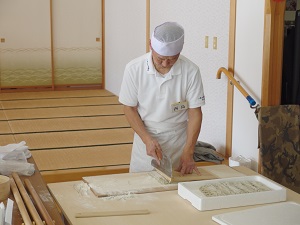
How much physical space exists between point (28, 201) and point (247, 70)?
2.68m

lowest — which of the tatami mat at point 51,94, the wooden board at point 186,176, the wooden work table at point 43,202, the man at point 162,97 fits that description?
the tatami mat at point 51,94

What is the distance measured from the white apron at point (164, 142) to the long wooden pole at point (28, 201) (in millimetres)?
862

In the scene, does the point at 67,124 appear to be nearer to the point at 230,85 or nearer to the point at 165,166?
the point at 230,85

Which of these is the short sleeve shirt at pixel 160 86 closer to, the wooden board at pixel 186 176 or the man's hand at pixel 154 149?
the man's hand at pixel 154 149

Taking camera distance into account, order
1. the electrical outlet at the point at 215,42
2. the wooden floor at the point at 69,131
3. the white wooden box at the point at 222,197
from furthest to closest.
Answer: the electrical outlet at the point at 215,42
the wooden floor at the point at 69,131
the white wooden box at the point at 222,197

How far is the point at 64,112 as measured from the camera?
6.80 m

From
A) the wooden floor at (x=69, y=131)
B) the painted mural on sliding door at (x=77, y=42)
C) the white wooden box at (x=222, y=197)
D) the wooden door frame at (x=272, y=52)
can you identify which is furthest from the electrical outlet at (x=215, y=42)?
the painted mural on sliding door at (x=77, y=42)

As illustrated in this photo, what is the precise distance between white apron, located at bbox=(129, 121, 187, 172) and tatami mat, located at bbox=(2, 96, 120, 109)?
4214mm

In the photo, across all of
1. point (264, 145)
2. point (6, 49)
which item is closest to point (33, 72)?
point (6, 49)

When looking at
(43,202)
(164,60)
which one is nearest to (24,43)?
(164,60)

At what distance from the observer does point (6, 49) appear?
8.27 meters

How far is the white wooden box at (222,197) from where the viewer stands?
224cm

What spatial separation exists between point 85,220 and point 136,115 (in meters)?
0.99

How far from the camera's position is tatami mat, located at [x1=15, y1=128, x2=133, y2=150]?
5.24 metres
